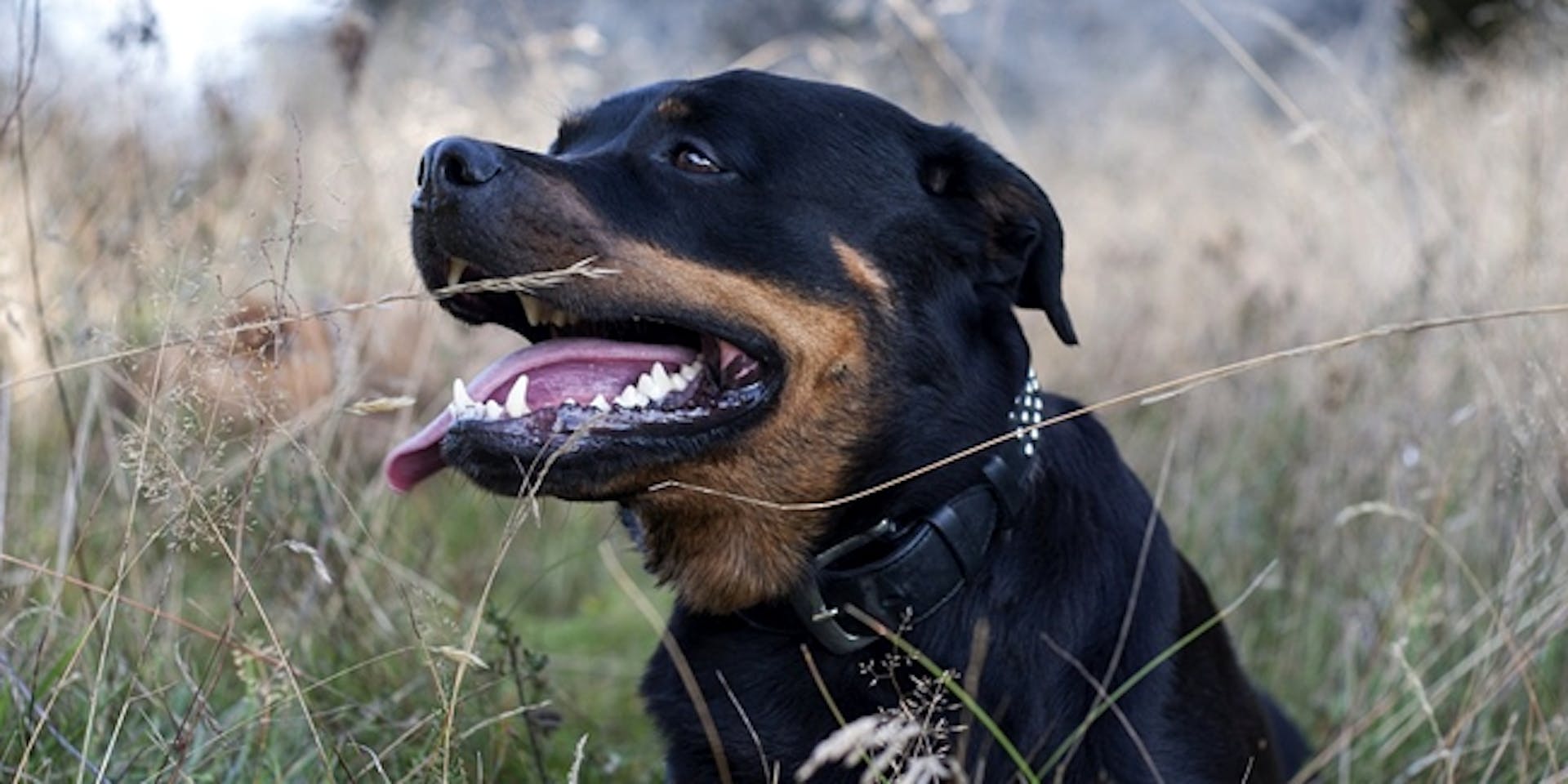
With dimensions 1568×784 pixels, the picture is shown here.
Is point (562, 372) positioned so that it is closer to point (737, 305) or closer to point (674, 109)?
point (737, 305)

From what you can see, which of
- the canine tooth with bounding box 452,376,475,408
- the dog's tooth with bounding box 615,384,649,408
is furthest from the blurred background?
the dog's tooth with bounding box 615,384,649,408

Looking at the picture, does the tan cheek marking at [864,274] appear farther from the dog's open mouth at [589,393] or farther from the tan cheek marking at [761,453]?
the dog's open mouth at [589,393]

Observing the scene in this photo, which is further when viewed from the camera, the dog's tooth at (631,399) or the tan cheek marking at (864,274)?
the tan cheek marking at (864,274)

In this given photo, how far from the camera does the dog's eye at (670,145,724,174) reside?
265cm

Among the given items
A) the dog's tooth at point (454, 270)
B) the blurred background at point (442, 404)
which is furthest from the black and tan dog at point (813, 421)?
the blurred background at point (442, 404)

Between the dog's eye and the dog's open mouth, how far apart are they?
26 centimetres

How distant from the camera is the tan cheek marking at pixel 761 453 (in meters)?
2.48

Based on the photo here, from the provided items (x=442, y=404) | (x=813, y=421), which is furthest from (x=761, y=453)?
(x=442, y=404)

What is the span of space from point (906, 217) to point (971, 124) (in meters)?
6.62

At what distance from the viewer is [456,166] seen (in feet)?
7.77

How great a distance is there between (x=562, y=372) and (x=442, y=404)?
2.42m

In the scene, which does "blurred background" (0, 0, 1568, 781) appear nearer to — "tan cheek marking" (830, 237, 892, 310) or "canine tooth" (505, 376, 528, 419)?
"canine tooth" (505, 376, 528, 419)

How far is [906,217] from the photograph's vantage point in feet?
8.94

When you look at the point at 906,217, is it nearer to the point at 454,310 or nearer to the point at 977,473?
the point at 977,473
